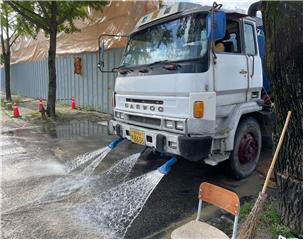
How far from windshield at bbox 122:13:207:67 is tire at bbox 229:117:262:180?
1.39 m

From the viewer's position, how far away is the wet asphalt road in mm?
2951

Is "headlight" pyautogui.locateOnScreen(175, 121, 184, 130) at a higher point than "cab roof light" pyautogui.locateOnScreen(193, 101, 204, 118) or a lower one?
lower

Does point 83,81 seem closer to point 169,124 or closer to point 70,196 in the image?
point 70,196

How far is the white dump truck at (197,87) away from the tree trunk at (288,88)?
96 cm

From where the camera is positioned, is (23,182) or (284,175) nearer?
(284,175)

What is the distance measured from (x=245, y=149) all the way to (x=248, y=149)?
9 cm

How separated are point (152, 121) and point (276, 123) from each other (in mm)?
1789

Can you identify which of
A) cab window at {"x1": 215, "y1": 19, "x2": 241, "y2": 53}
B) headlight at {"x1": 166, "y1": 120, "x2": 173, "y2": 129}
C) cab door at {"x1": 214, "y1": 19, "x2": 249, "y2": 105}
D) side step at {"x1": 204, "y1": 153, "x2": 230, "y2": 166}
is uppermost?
cab window at {"x1": 215, "y1": 19, "x2": 241, "y2": 53}

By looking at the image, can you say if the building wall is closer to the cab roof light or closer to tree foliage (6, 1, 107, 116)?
tree foliage (6, 1, 107, 116)

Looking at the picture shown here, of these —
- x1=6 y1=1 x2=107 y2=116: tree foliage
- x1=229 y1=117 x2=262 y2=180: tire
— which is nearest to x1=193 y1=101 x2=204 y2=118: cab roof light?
x1=229 y1=117 x2=262 y2=180: tire

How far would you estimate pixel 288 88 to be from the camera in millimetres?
2445

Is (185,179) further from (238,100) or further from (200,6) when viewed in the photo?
(200,6)

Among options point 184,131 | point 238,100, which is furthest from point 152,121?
point 238,100

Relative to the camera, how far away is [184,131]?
3.47 m
